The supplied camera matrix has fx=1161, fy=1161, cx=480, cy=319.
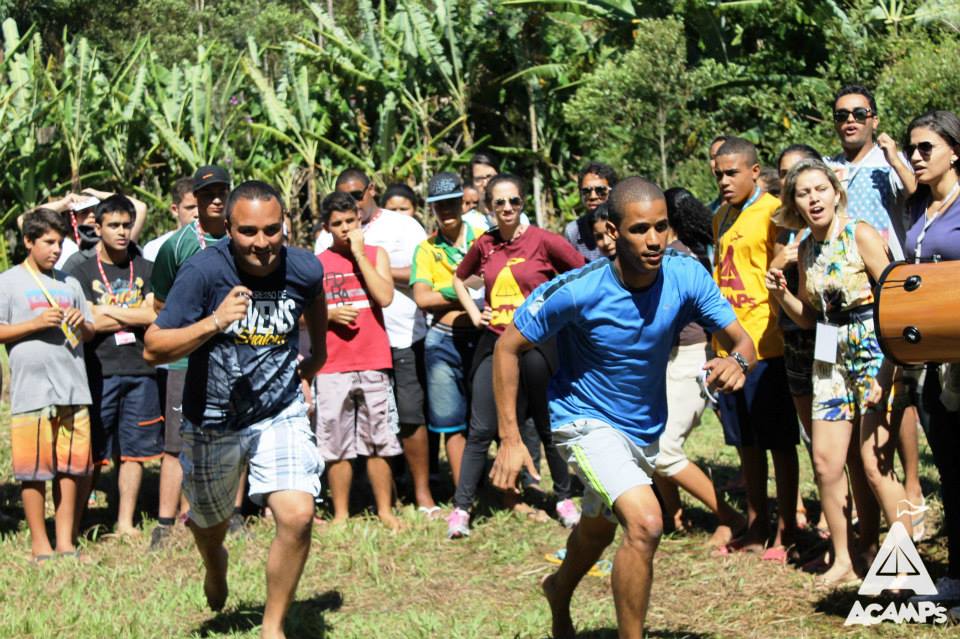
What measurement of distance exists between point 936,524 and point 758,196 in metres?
2.38

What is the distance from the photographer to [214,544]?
236 inches

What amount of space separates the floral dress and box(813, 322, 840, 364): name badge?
0.09 feet

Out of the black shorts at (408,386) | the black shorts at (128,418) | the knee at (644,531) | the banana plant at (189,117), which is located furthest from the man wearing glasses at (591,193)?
the banana plant at (189,117)

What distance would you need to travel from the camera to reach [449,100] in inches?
717

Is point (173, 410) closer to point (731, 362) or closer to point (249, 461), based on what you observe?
point (249, 461)

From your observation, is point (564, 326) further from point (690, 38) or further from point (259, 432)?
point (690, 38)

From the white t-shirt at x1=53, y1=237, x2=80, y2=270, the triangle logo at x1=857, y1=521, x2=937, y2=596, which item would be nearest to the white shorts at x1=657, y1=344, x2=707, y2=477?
the triangle logo at x1=857, y1=521, x2=937, y2=596

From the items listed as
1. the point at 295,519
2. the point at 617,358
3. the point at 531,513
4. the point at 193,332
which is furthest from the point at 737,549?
the point at 193,332

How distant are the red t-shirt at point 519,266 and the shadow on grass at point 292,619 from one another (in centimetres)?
229

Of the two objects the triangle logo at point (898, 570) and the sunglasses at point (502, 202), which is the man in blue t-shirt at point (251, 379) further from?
the triangle logo at point (898, 570)

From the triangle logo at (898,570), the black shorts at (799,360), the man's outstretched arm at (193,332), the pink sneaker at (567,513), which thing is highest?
the man's outstretched arm at (193,332)

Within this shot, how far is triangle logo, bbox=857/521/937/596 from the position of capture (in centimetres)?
597

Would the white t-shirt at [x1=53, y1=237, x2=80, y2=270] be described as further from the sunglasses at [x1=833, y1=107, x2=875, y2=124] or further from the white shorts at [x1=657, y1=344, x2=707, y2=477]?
the sunglasses at [x1=833, y1=107, x2=875, y2=124]

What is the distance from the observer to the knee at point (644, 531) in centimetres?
488
